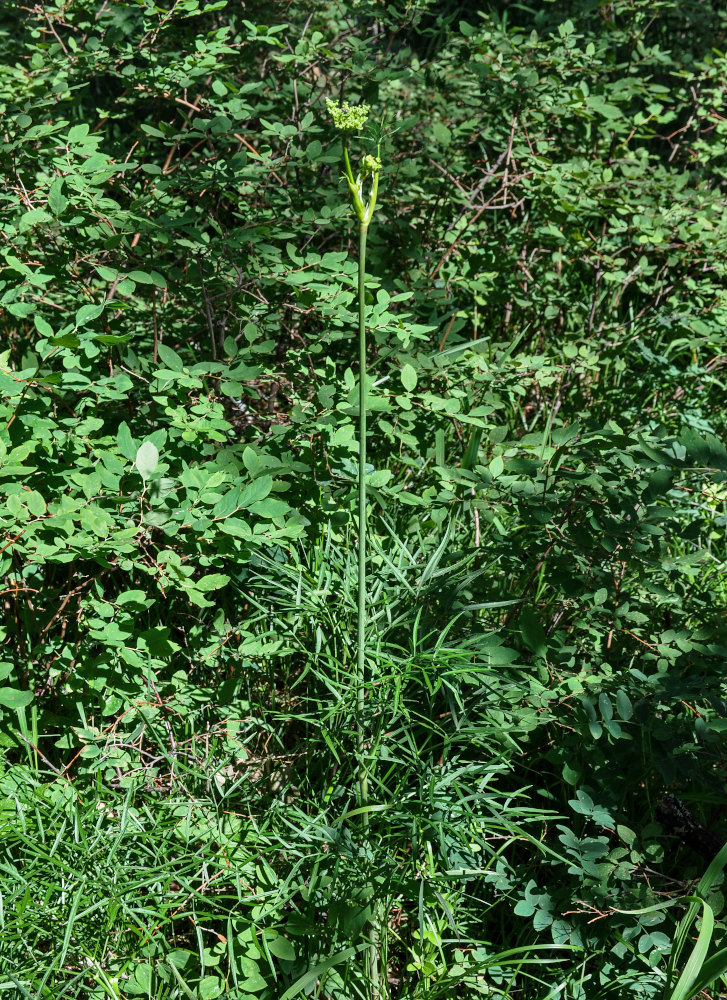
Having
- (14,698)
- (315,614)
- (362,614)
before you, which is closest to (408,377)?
(315,614)

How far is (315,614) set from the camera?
2023 millimetres

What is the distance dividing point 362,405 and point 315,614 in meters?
0.69

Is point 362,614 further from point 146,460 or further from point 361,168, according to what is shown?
point 361,168

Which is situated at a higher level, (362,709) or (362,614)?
(362,614)

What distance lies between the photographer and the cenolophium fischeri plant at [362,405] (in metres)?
1.38

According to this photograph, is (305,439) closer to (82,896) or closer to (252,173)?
(252,173)

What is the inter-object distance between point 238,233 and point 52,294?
2.11 feet

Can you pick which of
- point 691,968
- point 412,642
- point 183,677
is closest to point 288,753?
point 183,677

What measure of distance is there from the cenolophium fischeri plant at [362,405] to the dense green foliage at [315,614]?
0.09ft

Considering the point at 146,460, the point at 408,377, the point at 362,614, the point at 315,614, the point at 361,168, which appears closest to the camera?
the point at 361,168

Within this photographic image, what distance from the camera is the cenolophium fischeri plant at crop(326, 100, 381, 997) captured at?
4.53 feet

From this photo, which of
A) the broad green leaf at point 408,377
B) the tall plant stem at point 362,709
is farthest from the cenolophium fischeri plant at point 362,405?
the broad green leaf at point 408,377

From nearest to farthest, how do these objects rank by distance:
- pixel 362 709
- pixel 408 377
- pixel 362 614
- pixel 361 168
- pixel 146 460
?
pixel 361 168
pixel 362 614
pixel 362 709
pixel 146 460
pixel 408 377

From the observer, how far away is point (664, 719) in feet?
6.05
